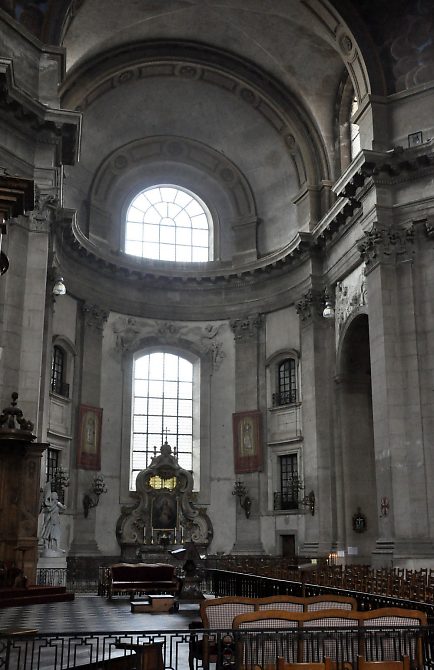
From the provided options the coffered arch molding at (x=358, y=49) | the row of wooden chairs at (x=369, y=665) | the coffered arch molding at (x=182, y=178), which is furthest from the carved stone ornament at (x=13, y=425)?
the coffered arch molding at (x=182, y=178)

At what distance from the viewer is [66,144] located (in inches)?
934

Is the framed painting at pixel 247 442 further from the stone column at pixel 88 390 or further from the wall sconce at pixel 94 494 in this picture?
the stone column at pixel 88 390

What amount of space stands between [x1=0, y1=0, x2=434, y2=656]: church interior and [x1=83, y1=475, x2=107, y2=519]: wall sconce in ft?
0.24

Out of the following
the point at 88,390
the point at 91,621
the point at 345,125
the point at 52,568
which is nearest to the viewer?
the point at 91,621

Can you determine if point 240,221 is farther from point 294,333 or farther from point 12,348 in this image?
point 12,348

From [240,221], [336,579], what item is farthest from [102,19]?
[336,579]

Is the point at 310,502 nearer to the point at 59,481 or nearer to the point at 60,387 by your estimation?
the point at 59,481

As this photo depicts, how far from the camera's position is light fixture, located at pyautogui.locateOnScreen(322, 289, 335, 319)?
2695 centimetres

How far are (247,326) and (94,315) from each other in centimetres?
657

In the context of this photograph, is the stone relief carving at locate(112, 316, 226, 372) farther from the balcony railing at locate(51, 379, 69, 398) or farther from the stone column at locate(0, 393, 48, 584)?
the stone column at locate(0, 393, 48, 584)

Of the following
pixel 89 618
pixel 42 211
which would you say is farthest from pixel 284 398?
pixel 89 618

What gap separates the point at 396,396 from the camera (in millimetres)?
22609

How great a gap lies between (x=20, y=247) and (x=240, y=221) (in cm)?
1527

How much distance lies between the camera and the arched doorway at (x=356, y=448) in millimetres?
26609
